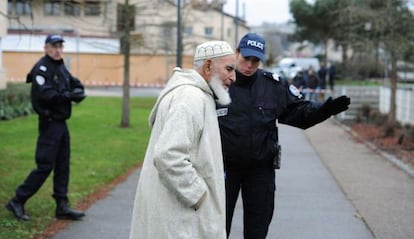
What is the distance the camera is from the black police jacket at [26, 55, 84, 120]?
7039 millimetres

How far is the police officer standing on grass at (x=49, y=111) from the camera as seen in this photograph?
23.2ft

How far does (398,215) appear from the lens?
26.5 feet

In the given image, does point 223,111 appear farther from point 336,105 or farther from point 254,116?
point 336,105

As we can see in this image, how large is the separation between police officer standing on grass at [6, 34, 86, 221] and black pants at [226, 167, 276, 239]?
2.70m

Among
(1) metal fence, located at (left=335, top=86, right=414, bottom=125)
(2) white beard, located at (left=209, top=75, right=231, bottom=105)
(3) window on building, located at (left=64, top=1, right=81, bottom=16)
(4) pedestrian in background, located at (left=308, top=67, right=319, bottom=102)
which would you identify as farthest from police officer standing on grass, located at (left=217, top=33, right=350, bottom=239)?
(4) pedestrian in background, located at (left=308, top=67, right=319, bottom=102)

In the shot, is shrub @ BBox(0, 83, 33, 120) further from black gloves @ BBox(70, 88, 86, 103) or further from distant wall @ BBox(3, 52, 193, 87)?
distant wall @ BBox(3, 52, 193, 87)

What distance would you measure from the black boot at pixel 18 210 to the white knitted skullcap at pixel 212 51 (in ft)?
13.2

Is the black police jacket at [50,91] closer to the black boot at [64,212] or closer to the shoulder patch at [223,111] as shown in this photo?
the black boot at [64,212]

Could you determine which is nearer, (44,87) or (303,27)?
(44,87)

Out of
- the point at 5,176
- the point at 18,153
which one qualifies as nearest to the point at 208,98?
the point at 5,176

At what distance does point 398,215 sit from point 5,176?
5290 mm

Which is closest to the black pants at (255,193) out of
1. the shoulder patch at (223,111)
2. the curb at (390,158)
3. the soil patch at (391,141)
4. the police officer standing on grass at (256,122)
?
the police officer standing on grass at (256,122)

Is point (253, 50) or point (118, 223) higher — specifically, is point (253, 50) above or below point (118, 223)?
above

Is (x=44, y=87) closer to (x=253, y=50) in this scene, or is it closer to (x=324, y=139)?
(x=253, y=50)
